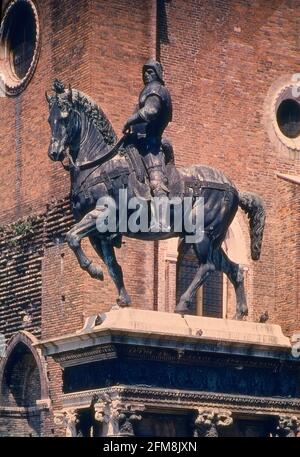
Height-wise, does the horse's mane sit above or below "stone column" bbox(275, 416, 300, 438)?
above

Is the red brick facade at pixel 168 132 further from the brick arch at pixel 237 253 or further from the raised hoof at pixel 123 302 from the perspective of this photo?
the raised hoof at pixel 123 302

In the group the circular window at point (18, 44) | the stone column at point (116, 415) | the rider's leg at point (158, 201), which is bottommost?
the stone column at point (116, 415)

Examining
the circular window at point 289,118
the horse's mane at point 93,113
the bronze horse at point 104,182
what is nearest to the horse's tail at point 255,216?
the bronze horse at point 104,182

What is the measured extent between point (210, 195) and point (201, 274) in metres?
1.25

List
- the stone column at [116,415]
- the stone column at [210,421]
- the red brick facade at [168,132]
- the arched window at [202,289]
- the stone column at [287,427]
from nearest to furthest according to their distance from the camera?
the stone column at [116,415] < the stone column at [210,421] < the stone column at [287,427] < the red brick facade at [168,132] < the arched window at [202,289]

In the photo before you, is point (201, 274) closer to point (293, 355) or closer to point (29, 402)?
point (293, 355)

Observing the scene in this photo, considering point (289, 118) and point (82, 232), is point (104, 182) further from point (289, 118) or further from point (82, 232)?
point (289, 118)

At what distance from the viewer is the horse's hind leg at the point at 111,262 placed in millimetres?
28688

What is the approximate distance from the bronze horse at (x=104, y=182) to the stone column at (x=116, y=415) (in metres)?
1.62

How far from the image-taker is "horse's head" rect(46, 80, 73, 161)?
28750 mm

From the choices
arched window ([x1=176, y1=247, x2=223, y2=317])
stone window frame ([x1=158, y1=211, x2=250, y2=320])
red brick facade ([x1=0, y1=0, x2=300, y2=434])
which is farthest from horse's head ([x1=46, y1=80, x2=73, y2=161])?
arched window ([x1=176, y1=247, x2=223, y2=317])

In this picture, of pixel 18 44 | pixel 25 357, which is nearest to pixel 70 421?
pixel 25 357

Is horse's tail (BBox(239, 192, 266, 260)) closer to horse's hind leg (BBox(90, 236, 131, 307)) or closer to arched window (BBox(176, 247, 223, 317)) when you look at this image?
horse's hind leg (BBox(90, 236, 131, 307))

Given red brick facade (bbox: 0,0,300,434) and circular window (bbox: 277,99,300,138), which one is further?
circular window (bbox: 277,99,300,138)
